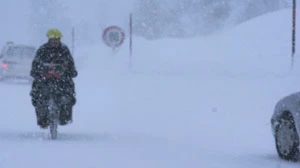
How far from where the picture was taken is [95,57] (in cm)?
6003

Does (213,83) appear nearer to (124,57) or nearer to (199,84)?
(199,84)

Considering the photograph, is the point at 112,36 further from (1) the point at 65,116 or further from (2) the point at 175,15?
(2) the point at 175,15

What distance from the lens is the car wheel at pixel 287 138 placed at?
1016 cm

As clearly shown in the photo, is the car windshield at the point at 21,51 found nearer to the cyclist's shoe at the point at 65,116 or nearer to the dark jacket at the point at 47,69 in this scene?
the dark jacket at the point at 47,69

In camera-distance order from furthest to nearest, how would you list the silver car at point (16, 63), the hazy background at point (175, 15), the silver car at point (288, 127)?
the hazy background at point (175, 15) → the silver car at point (16, 63) → the silver car at point (288, 127)

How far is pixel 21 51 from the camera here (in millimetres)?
32562

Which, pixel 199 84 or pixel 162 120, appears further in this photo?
pixel 199 84

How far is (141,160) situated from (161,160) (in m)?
0.24

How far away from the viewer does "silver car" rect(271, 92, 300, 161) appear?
10148mm

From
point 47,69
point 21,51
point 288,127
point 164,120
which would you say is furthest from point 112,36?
point 288,127

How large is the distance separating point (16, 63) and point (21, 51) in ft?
2.69

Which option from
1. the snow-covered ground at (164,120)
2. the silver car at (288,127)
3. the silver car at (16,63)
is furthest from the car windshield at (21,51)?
the silver car at (288,127)

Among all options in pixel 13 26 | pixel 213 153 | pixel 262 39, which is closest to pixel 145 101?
pixel 213 153

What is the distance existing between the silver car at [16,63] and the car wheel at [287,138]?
71.8 feet
